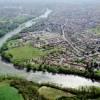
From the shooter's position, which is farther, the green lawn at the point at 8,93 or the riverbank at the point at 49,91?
the green lawn at the point at 8,93

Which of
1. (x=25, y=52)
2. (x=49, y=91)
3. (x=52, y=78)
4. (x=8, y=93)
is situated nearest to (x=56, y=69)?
(x=52, y=78)

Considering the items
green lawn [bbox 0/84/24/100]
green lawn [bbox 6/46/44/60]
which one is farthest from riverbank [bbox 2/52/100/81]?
green lawn [bbox 0/84/24/100]

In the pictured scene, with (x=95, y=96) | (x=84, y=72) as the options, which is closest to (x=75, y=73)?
(x=84, y=72)

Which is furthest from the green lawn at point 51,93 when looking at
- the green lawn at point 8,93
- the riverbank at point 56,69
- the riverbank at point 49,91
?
the riverbank at point 56,69

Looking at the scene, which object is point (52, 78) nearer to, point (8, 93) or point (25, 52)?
point (8, 93)

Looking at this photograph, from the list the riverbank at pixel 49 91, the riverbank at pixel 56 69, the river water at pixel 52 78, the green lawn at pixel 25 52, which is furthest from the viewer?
the green lawn at pixel 25 52

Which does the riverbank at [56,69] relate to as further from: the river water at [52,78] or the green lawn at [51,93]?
the green lawn at [51,93]

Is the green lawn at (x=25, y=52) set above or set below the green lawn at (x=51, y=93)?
above
